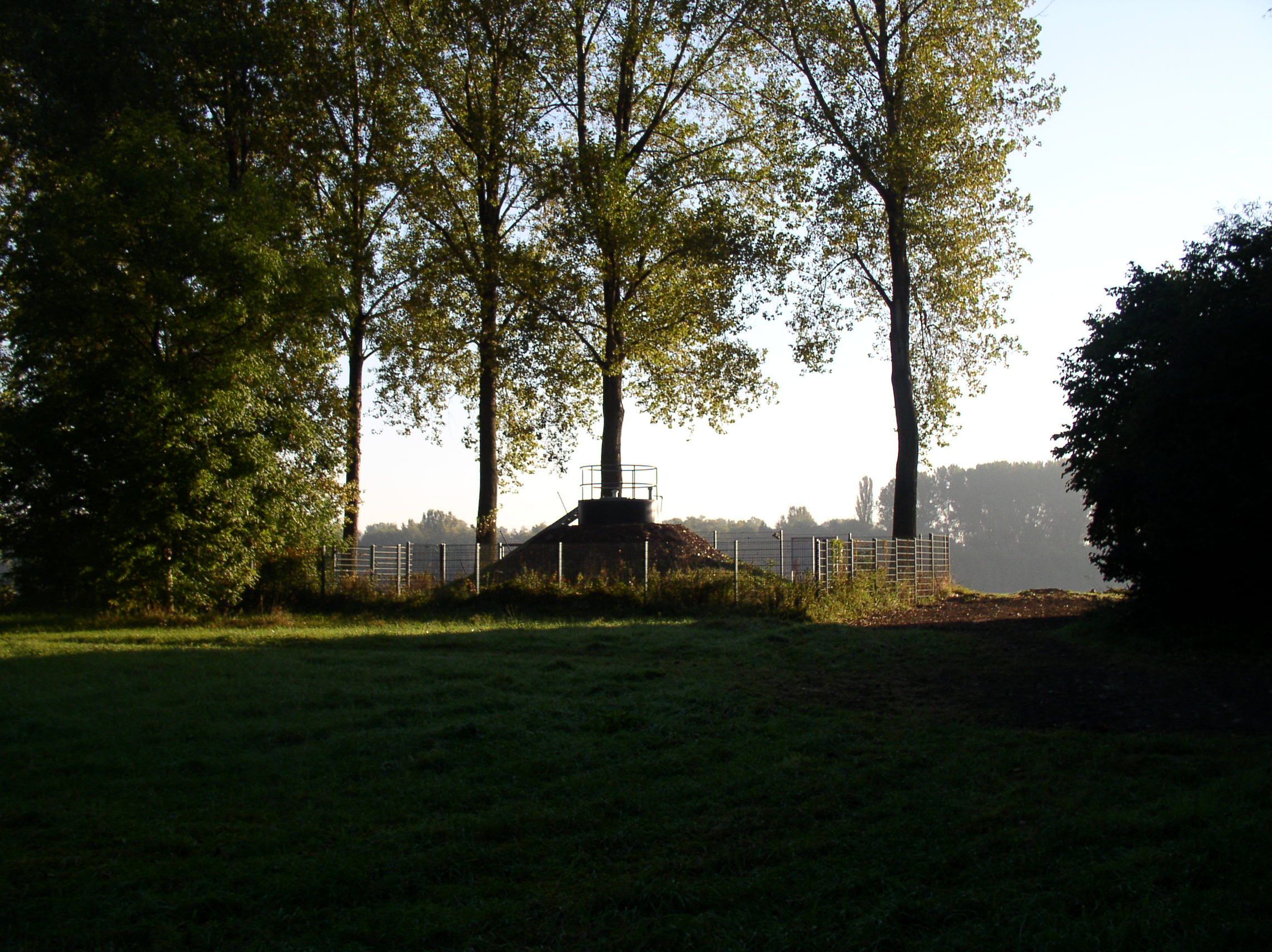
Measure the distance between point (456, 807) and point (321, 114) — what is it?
2660 centimetres

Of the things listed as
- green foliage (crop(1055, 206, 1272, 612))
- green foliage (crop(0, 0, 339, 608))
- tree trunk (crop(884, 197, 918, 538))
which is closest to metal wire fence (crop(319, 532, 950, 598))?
tree trunk (crop(884, 197, 918, 538))

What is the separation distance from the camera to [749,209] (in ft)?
99.6

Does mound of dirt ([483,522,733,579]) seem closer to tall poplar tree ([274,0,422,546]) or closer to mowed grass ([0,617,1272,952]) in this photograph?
tall poplar tree ([274,0,422,546])

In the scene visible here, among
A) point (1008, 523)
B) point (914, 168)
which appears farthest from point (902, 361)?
point (1008, 523)

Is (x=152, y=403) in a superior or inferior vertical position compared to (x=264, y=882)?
superior

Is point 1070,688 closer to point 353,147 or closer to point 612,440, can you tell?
point 612,440

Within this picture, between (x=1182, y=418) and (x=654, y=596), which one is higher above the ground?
(x=1182, y=418)

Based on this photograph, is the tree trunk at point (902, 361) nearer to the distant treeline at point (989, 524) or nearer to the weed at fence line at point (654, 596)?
the weed at fence line at point (654, 596)

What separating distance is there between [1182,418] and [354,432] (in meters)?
22.8

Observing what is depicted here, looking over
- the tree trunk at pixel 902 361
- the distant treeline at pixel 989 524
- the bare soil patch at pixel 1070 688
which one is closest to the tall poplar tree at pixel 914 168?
the tree trunk at pixel 902 361

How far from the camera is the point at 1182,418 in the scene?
12867mm

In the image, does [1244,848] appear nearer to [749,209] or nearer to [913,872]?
[913,872]

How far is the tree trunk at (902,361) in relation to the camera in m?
27.6

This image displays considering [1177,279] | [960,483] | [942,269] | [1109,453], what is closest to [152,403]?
[1109,453]
